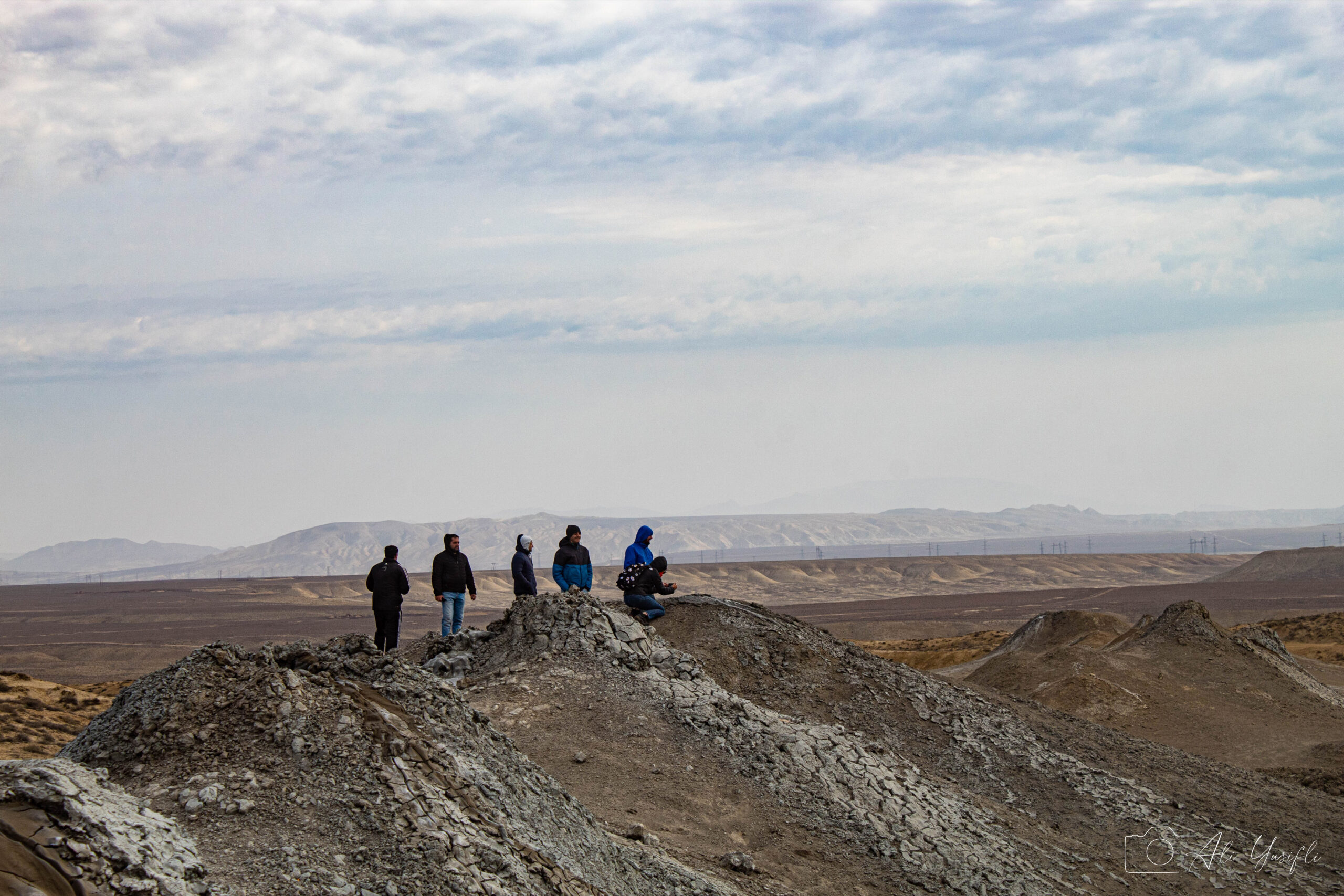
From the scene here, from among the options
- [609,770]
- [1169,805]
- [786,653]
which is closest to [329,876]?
[609,770]

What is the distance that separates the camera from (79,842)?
496 centimetres

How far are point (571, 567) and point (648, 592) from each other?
3.40 ft

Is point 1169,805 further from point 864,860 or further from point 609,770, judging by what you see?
point 609,770

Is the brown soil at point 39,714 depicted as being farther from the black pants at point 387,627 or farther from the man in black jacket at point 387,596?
the man in black jacket at point 387,596

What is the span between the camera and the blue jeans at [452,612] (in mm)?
13414

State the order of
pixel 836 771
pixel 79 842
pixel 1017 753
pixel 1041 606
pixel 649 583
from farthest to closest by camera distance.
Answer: pixel 1041 606 → pixel 649 583 → pixel 1017 753 → pixel 836 771 → pixel 79 842

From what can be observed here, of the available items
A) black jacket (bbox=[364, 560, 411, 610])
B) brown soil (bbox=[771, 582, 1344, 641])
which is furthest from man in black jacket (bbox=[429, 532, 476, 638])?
brown soil (bbox=[771, 582, 1344, 641])

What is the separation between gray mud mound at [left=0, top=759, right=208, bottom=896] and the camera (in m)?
4.75

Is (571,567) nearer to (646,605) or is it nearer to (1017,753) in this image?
(646,605)

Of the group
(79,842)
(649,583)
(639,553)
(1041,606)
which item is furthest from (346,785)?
(1041,606)

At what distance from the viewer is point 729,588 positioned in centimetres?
9450

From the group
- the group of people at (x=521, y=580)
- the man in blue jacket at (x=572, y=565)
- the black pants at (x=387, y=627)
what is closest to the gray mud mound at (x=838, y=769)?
the group of people at (x=521, y=580)

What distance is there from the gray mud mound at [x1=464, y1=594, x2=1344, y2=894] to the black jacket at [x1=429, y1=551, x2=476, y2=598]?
5.67 ft

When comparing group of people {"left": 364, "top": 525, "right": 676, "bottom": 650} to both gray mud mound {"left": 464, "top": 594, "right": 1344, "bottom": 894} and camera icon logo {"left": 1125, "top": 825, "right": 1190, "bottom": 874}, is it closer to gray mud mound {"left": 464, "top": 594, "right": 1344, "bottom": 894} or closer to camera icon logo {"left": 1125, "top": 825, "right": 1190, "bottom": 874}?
gray mud mound {"left": 464, "top": 594, "right": 1344, "bottom": 894}
